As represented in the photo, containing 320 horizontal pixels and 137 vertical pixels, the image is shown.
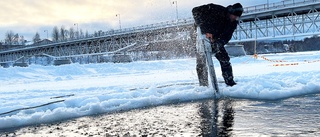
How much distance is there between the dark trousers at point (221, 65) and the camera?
6.87m

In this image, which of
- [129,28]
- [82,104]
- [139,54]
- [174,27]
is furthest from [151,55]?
[82,104]

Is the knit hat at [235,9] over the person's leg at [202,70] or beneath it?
over

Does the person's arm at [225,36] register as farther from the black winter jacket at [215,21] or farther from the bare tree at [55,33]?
A: the bare tree at [55,33]

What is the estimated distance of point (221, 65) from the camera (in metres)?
6.95

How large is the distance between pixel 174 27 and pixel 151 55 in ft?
49.4

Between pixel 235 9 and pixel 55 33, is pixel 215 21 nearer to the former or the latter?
pixel 235 9

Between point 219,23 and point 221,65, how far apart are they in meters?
0.87

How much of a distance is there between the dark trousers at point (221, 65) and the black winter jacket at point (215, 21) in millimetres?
269

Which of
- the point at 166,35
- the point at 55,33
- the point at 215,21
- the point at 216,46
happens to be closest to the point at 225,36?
the point at 216,46

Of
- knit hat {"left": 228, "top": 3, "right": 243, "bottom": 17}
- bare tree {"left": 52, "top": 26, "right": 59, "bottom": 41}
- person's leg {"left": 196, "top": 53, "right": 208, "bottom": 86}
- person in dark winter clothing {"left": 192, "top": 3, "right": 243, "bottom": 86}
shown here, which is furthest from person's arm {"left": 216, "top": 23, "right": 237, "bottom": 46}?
bare tree {"left": 52, "top": 26, "right": 59, "bottom": 41}

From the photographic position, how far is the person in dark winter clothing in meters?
6.51

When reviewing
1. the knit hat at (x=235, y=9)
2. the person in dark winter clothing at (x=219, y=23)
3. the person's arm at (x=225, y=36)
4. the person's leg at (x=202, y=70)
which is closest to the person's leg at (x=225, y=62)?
the person in dark winter clothing at (x=219, y=23)

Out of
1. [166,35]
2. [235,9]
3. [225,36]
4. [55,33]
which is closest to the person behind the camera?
[235,9]

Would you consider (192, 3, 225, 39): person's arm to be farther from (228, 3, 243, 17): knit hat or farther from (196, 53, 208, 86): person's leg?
(196, 53, 208, 86): person's leg
